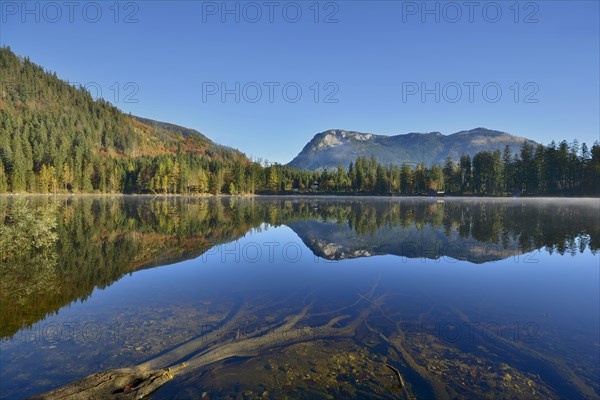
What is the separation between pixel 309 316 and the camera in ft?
45.5

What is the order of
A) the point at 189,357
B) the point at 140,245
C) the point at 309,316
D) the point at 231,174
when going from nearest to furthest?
the point at 189,357
the point at 309,316
the point at 140,245
the point at 231,174

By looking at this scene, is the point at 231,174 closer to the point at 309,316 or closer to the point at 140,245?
the point at 140,245

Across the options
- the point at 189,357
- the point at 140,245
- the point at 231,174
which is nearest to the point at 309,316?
the point at 189,357

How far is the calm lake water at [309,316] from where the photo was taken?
9.09 meters

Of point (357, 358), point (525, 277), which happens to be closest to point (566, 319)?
point (525, 277)

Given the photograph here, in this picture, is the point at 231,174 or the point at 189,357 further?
the point at 231,174

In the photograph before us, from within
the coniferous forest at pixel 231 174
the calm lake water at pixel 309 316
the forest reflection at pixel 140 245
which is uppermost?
the coniferous forest at pixel 231 174

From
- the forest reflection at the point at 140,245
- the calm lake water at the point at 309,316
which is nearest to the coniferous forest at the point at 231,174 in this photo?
the forest reflection at the point at 140,245

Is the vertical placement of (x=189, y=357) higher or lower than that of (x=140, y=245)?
lower

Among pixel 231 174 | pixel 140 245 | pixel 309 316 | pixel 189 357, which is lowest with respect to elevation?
pixel 309 316

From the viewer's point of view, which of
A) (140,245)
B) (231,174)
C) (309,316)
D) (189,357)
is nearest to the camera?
(189,357)

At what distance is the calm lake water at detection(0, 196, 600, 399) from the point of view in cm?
909

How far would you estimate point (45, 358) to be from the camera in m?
10.1

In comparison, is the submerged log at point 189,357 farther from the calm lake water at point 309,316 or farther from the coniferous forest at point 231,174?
the coniferous forest at point 231,174
